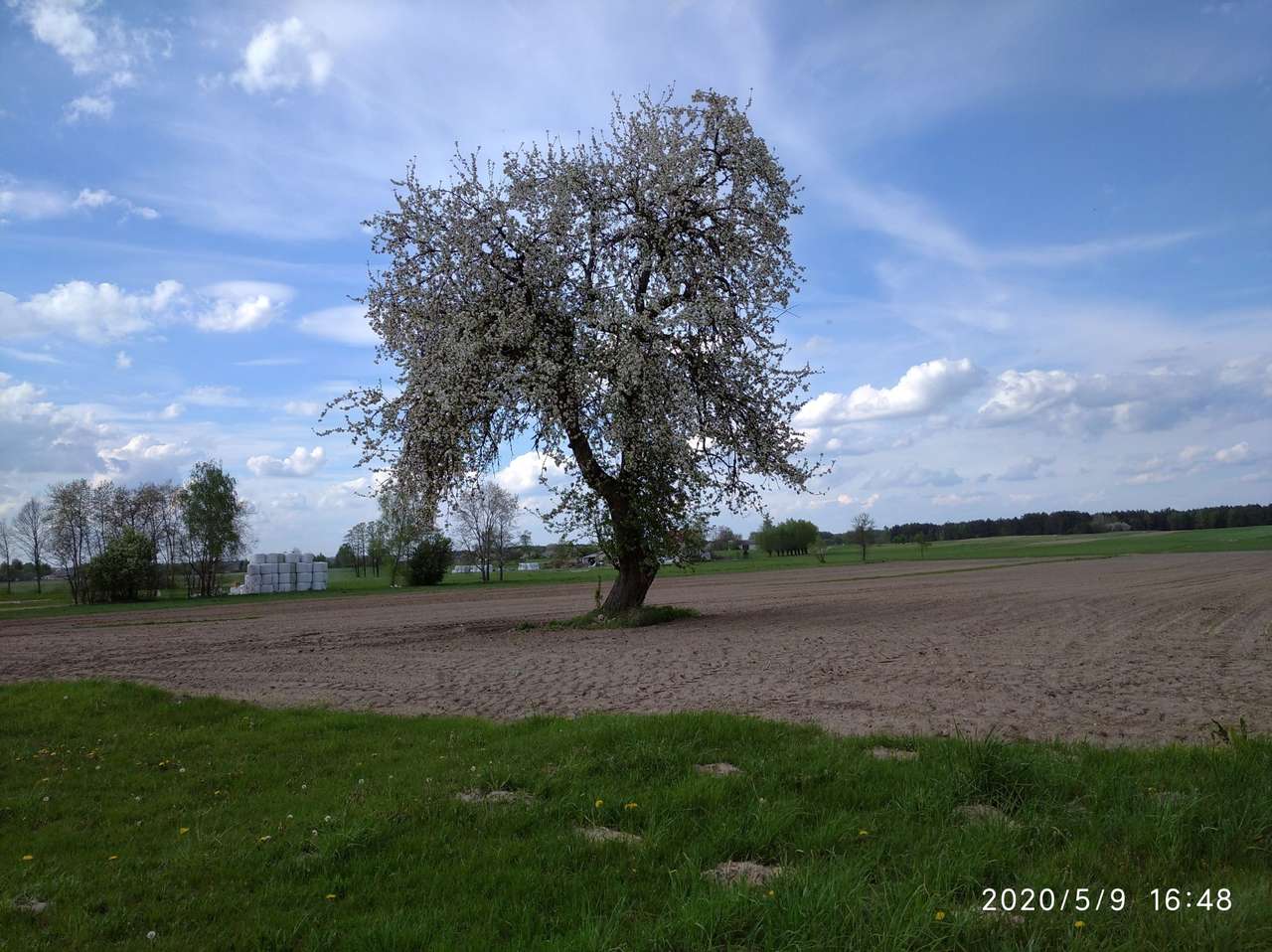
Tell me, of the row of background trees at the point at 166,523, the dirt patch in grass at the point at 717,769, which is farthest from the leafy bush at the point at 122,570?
the dirt patch in grass at the point at 717,769

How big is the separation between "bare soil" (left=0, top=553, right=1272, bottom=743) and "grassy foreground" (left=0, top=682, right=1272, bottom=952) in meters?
2.28

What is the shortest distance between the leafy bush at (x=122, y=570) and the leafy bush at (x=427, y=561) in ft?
76.2

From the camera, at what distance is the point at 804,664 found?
1489 cm

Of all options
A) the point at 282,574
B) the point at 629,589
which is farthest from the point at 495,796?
the point at 282,574

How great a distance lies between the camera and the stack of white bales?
71994mm

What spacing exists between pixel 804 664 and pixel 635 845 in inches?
387

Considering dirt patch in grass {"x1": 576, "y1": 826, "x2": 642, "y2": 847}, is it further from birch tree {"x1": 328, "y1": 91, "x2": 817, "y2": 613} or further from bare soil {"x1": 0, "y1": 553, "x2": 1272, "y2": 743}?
birch tree {"x1": 328, "y1": 91, "x2": 817, "y2": 613}

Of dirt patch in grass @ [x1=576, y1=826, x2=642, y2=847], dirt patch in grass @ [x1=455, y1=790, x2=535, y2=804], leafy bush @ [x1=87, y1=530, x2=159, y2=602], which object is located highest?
leafy bush @ [x1=87, y1=530, x2=159, y2=602]

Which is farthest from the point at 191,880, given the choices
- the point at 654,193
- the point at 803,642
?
the point at 654,193

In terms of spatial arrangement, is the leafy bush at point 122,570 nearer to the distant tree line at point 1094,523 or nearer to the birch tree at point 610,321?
the birch tree at point 610,321

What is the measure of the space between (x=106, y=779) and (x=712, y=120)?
2111cm

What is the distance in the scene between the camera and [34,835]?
651cm

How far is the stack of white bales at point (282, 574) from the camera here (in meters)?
72.0
